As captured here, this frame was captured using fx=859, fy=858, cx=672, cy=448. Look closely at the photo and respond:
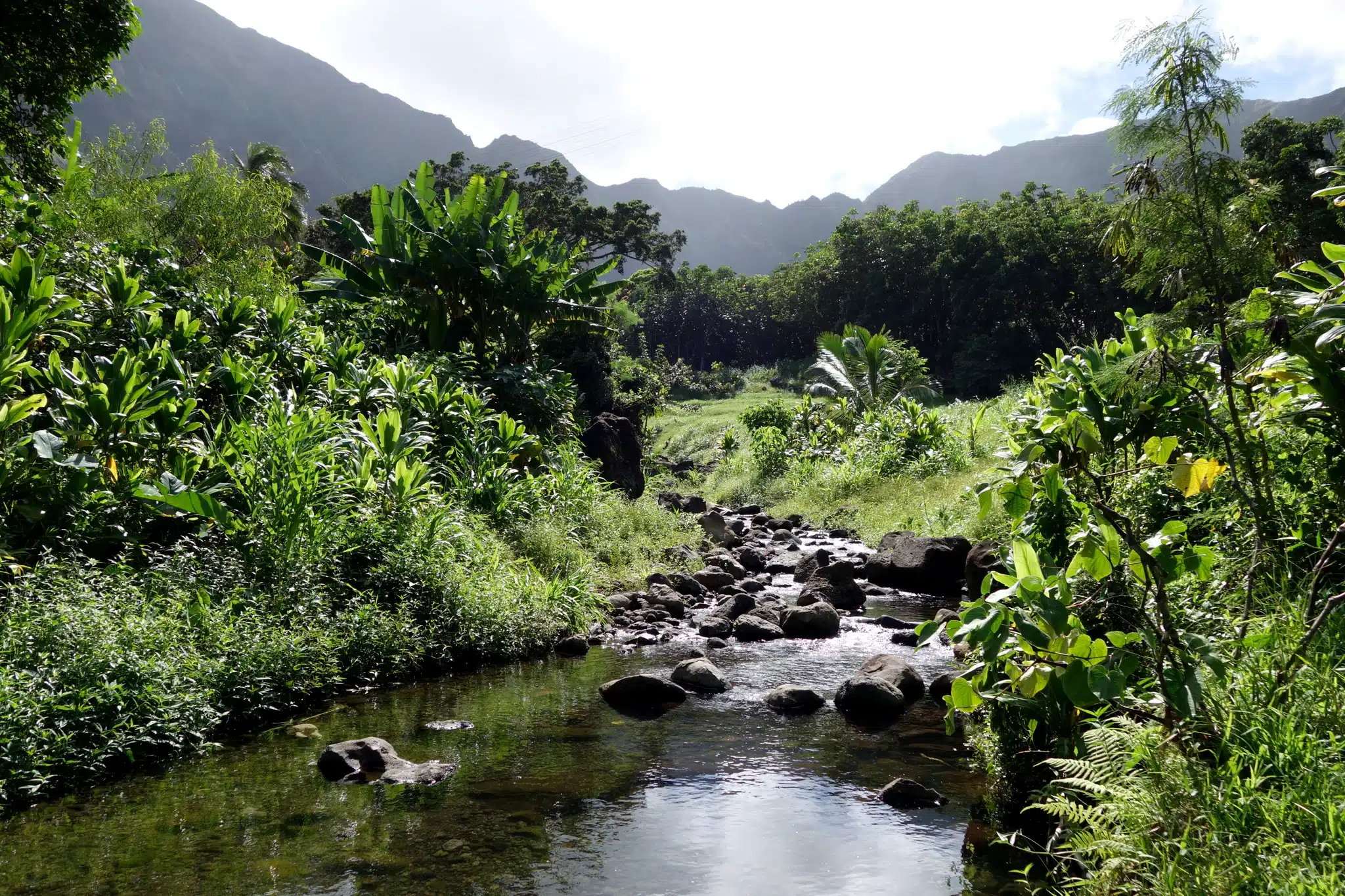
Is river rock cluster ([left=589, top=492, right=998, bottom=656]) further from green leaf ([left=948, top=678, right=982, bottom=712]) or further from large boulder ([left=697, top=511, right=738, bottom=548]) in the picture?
green leaf ([left=948, top=678, right=982, bottom=712])

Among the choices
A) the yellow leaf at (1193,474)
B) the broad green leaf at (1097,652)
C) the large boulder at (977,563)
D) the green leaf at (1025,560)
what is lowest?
the large boulder at (977,563)

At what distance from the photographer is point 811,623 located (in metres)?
9.87

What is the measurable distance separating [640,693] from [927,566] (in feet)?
21.7

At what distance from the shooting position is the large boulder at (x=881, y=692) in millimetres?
6891

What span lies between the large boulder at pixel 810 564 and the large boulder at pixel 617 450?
4.37 metres

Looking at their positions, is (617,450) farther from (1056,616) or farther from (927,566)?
(1056,616)

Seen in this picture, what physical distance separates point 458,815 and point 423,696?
8.97 feet

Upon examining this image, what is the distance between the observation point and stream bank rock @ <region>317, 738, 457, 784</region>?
548 cm

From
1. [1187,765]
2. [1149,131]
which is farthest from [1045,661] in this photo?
[1149,131]

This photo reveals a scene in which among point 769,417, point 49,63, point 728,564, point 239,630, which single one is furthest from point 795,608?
point 769,417

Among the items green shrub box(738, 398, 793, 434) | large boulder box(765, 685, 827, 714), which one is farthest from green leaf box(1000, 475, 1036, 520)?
green shrub box(738, 398, 793, 434)

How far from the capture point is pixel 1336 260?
361 cm

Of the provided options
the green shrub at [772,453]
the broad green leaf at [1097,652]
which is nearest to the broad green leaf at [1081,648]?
the broad green leaf at [1097,652]

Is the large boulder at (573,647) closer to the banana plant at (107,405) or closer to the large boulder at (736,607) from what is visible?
the large boulder at (736,607)
